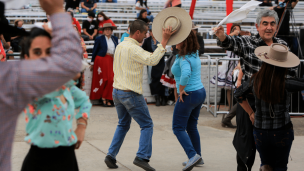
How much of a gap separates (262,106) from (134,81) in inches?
68.0

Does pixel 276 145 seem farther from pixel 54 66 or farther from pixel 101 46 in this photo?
pixel 101 46

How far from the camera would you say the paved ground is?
479cm

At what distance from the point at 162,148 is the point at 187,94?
52.7 inches

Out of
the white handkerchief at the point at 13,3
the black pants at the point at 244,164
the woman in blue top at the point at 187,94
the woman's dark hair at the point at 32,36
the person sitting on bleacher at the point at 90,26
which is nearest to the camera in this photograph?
the white handkerchief at the point at 13,3

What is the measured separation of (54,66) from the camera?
1.39m

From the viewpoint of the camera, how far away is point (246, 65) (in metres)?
3.88

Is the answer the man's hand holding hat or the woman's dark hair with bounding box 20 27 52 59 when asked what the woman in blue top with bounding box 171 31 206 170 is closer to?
the man's hand holding hat

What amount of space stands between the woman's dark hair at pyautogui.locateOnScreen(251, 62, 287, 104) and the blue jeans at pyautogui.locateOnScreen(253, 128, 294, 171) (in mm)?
303

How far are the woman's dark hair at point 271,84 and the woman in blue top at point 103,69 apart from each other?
6.20m

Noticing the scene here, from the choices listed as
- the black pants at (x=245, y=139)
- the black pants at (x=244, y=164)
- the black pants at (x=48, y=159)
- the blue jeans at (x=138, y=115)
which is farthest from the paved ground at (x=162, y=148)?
the black pants at (x=48, y=159)

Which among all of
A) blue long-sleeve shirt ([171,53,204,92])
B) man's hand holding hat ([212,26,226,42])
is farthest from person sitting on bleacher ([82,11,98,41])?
man's hand holding hat ([212,26,226,42])

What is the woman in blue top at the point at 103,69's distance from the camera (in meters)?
9.16

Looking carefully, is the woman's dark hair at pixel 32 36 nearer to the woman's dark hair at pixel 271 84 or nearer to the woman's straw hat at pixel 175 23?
the woman's dark hair at pixel 271 84

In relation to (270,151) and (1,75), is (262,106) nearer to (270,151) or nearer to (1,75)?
(270,151)
